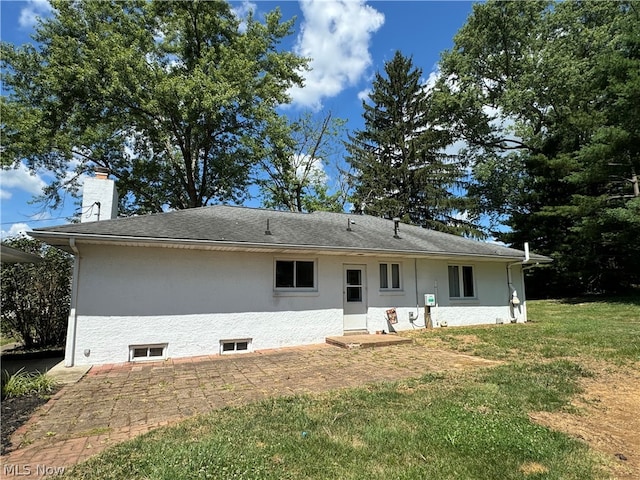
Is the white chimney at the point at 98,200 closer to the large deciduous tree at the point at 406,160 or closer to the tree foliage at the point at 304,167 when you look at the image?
the tree foliage at the point at 304,167

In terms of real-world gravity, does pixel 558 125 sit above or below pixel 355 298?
above

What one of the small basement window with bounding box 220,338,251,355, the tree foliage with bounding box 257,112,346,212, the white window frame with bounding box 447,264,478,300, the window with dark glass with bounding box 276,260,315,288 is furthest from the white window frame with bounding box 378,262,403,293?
the tree foliage with bounding box 257,112,346,212

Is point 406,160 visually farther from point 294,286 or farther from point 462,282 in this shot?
point 294,286

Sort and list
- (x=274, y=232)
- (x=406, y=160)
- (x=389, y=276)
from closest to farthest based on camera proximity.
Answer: (x=274, y=232)
(x=389, y=276)
(x=406, y=160)

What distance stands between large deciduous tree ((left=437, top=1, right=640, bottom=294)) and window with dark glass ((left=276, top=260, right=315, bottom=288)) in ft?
46.5

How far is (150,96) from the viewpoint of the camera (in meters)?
19.5

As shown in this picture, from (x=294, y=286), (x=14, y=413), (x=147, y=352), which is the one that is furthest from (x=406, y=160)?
(x=14, y=413)

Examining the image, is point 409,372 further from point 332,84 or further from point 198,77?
point 332,84

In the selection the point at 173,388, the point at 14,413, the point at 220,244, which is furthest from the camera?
the point at 220,244

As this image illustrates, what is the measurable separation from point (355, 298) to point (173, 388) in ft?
20.6

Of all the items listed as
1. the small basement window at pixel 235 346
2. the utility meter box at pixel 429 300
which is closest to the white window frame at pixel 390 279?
the utility meter box at pixel 429 300

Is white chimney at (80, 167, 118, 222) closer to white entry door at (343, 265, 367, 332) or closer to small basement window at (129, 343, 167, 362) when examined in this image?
small basement window at (129, 343, 167, 362)

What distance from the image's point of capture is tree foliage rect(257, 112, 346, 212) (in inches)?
967

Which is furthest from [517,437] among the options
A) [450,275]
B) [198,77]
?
[198,77]
